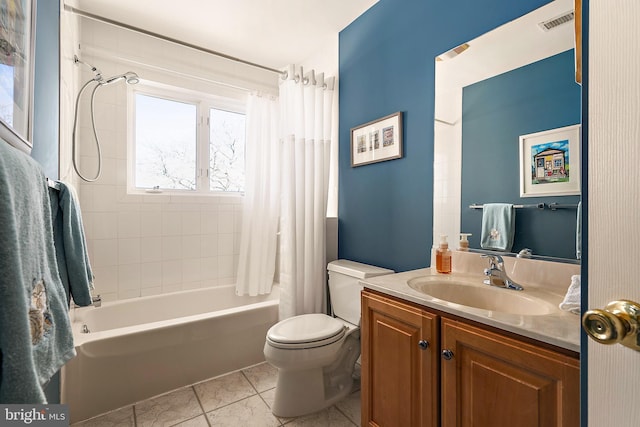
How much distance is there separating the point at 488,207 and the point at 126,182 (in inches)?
98.4

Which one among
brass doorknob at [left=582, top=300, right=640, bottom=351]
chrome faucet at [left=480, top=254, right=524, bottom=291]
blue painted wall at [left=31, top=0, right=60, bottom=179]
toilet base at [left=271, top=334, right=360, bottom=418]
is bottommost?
toilet base at [left=271, top=334, right=360, bottom=418]

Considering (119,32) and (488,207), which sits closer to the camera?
(488,207)

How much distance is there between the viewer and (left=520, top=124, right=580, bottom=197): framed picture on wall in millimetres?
1128

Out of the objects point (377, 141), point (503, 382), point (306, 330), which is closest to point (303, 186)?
point (377, 141)

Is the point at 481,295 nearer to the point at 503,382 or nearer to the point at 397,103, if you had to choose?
the point at 503,382

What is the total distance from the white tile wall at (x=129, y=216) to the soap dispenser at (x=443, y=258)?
6.39ft

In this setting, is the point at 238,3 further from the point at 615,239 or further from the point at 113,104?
the point at 615,239

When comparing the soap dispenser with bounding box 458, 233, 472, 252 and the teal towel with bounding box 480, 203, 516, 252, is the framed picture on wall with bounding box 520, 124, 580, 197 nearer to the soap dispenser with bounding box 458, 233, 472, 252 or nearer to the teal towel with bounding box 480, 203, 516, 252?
the teal towel with bounding box 480, 203, 516, 252

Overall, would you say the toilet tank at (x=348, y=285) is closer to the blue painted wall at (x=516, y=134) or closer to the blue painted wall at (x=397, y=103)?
the blue painted wall at (x=397, y=103)

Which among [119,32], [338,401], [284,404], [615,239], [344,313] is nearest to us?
→ [615,239]

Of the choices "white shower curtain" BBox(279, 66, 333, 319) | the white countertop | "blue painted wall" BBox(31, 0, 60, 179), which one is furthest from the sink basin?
"blue painted wall" BBox(31, 0, 60, 179)

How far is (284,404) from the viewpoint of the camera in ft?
5.26

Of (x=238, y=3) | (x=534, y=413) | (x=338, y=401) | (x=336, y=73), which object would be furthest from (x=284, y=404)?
(x=238, y=3)

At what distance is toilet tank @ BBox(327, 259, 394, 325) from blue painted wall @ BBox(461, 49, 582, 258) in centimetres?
66
